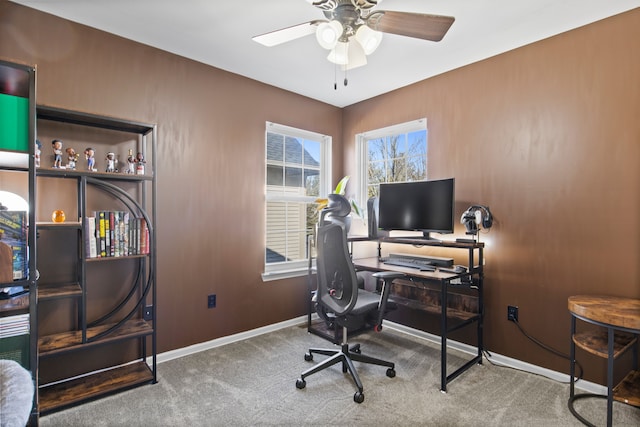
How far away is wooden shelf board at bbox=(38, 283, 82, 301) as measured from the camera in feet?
6.40

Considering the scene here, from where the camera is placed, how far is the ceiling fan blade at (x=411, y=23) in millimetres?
1663

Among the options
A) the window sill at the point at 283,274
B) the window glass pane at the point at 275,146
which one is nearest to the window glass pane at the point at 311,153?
the window glass pane at the point at 275,146

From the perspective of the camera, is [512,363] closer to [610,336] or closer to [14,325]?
[610,336]

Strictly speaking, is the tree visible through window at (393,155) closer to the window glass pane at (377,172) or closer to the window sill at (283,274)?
the window glass pane at (377,172)

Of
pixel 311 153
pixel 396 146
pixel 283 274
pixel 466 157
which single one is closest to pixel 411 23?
pixel 466 157

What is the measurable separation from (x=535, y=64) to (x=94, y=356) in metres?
3.84

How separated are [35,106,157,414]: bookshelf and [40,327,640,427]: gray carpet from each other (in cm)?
22

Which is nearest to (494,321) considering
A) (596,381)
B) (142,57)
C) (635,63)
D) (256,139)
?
(596,381)

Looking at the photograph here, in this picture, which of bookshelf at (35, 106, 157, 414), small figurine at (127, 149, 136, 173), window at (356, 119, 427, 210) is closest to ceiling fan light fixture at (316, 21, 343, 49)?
bookshelf at (35, 106, 157, 414)

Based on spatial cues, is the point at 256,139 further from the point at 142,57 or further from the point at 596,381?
the point at 596,381

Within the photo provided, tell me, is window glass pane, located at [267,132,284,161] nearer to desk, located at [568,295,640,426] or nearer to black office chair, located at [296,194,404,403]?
black office chair, located at [296,194,404,403]

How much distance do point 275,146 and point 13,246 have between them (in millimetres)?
2287

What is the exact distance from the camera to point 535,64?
2492 millimetres

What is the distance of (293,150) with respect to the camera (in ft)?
12.0
